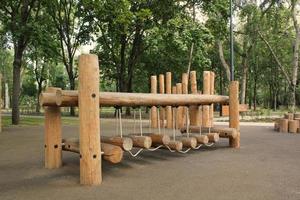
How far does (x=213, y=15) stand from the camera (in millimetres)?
24672

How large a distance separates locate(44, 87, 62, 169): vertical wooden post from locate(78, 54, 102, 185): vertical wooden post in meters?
1.38

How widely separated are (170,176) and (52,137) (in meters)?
2.17

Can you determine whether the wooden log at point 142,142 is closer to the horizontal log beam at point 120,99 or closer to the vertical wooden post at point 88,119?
the horizontal log beam at point 120,99

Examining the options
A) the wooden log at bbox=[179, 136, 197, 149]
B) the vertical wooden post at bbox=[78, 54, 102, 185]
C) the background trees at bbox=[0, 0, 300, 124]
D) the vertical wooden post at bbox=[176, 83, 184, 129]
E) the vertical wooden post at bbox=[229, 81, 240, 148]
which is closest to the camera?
the vertical wooden post at bbox=[78, 54, 102, 185]

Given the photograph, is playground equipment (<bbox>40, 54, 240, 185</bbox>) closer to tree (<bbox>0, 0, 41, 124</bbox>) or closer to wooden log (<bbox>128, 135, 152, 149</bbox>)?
wooden log (<bbox>128, 135, 152, 149</bbox>)

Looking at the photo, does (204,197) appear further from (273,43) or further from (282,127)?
(273,43)

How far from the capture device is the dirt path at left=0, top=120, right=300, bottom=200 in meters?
5.03

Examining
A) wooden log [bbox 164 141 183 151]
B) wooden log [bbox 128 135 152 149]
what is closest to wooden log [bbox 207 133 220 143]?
wooden log [bbox 164 141 183 151]

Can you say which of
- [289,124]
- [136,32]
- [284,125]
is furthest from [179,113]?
[136,32]

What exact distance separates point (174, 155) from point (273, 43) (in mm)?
32726

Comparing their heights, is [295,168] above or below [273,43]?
below

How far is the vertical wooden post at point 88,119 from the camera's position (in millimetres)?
5496

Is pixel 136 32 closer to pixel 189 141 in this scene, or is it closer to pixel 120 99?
pixel 189 141

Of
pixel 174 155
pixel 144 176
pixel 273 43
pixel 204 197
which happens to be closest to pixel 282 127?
pixel 174 155
